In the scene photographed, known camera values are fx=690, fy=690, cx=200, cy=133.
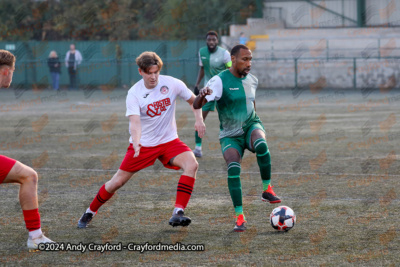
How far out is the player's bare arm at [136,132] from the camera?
22.1 ft

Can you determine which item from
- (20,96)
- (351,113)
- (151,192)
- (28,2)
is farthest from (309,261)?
(28,2)

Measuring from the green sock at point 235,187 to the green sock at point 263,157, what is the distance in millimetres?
329

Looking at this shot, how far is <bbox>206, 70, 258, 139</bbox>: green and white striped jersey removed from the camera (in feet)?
23.5

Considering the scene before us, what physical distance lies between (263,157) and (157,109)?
1.21 meters

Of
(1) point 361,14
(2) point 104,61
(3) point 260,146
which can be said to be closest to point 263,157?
(3) point 260,146

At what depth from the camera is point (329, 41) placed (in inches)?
1359

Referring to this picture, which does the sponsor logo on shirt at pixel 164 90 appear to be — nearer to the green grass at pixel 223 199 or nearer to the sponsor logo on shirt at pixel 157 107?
the sponsor logo on shirt at pixel 157 107

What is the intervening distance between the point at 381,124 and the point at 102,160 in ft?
26.0

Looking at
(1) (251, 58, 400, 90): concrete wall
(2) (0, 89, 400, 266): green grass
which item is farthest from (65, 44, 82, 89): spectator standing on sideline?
(2) (0, 89, 400, 266): green grass

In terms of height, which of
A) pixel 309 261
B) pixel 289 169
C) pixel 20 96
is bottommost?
pixel 20 96

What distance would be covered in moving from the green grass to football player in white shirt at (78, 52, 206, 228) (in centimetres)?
40

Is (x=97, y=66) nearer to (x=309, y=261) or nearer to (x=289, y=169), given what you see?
(x=289, y=169)

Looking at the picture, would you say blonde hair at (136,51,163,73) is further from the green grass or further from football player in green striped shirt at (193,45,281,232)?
the green grass

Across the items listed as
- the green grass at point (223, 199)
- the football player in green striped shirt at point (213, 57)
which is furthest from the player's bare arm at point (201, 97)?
the football player in green striped shirt at point (213, 57)
